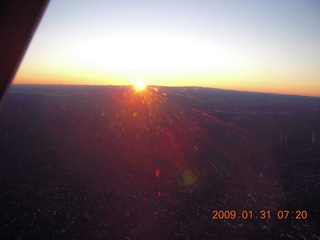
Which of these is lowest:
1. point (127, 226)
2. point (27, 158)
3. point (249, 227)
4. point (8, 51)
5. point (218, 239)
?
point (27, 158)

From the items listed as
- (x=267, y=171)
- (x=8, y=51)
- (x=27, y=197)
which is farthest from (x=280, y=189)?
(x=8, y=51)

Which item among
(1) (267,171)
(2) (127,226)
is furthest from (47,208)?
(1) (267,171)

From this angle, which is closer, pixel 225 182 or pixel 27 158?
pixel 225 182

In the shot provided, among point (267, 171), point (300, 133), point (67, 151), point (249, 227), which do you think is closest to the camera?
point (249, 227)

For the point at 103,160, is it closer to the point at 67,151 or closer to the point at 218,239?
the point at 67,151

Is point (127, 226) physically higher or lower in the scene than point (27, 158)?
higher

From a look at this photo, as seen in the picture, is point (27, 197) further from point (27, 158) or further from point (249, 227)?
point (249, 227)

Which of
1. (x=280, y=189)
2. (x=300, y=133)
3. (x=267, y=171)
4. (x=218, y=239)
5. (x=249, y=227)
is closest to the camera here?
(x=218, y=239)

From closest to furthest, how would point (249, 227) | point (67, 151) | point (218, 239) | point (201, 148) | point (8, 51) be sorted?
point (8, 51) < point (218, 239) < point (249, 227) < point (67, 151) < point (201, 148)

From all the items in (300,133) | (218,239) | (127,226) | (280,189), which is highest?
(300,133)
